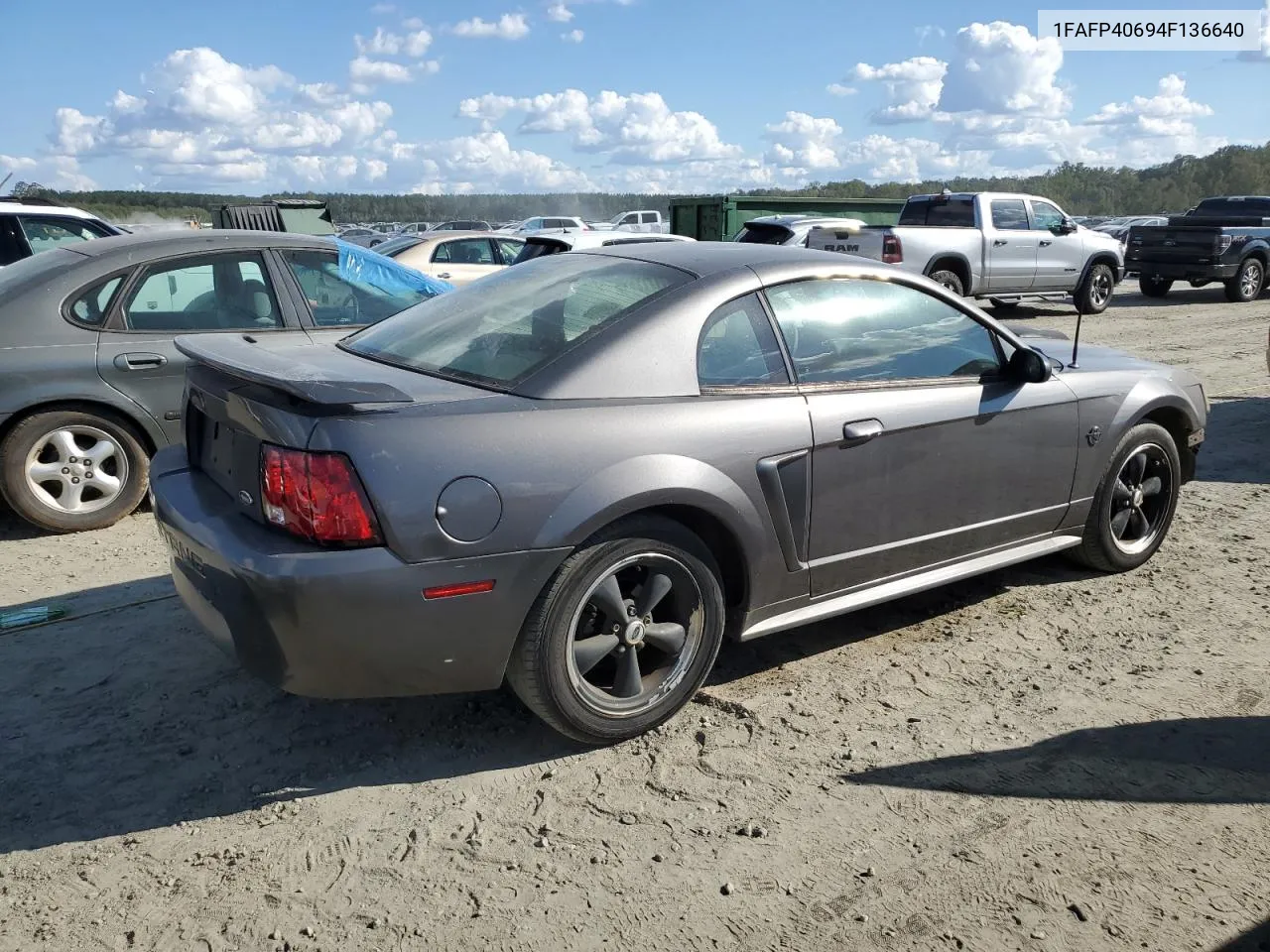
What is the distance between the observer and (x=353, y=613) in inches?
111

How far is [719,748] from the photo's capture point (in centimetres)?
335

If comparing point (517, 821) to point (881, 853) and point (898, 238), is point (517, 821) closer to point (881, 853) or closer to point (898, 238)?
point (881, 853)

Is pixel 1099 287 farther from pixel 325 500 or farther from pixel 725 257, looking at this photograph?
pixel 325 500

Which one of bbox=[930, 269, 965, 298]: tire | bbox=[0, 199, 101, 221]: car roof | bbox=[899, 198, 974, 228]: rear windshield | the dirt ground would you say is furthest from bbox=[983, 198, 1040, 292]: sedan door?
the dirt ground

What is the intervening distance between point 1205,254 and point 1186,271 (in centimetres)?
42

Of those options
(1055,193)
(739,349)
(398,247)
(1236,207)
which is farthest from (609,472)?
(1055,193)

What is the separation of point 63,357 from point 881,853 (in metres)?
4.59

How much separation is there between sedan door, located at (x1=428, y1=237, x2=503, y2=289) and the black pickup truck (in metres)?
11.9

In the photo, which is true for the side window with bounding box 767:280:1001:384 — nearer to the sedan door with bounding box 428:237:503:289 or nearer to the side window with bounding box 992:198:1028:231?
the sedan door with bounding box 428:237:503:289

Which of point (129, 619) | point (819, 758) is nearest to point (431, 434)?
point (819, 758)

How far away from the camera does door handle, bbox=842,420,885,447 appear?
11.8ft

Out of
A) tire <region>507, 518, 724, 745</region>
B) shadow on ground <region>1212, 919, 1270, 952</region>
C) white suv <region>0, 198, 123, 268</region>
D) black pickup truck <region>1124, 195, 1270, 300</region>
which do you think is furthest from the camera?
black pickup truck <region>1124, 195, 1270, 300</region>

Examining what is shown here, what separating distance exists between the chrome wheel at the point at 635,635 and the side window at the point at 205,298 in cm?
341

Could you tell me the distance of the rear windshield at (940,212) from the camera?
16234 mm
